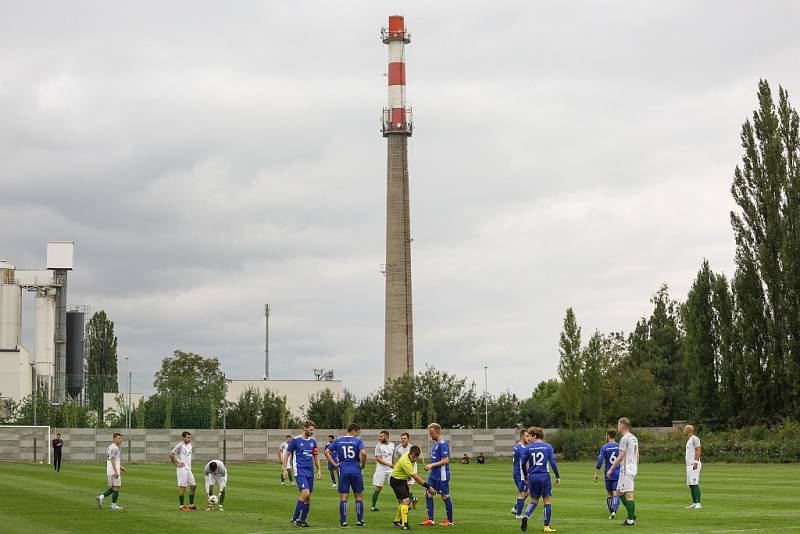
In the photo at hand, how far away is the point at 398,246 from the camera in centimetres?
10181

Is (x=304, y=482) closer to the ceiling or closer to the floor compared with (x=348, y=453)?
closer to the floor

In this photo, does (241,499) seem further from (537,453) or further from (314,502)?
(537,453)

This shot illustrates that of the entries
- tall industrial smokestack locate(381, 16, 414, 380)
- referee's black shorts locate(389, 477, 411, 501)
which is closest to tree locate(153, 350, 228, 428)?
tall industrial smokestack locate(381, 16, 414, 380)

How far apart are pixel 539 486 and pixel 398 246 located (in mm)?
78689

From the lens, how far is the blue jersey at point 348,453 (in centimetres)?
2455

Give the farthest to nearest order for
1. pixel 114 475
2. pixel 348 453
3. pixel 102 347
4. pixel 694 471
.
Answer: pixel 102 347 < pixel 114 475 < pixel 694 471 < pixel 348 453

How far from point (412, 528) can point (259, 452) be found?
46.7 m

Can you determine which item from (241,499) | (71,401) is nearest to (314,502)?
(241,499)

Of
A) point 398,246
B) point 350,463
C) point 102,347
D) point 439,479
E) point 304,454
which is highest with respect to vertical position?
Result: point 398,246

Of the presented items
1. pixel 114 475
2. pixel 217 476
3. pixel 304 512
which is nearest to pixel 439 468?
pixel 304 512

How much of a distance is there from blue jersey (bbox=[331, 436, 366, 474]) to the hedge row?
141ft

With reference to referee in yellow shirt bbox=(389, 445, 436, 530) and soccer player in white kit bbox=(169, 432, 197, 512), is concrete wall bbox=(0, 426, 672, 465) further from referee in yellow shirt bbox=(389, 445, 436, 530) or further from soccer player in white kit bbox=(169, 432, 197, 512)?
referee in yellow shirt bbox=(389, 445, 436, 530)

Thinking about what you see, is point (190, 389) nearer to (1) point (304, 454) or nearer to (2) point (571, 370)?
(2) point (571, 370)

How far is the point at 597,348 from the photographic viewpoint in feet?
280
